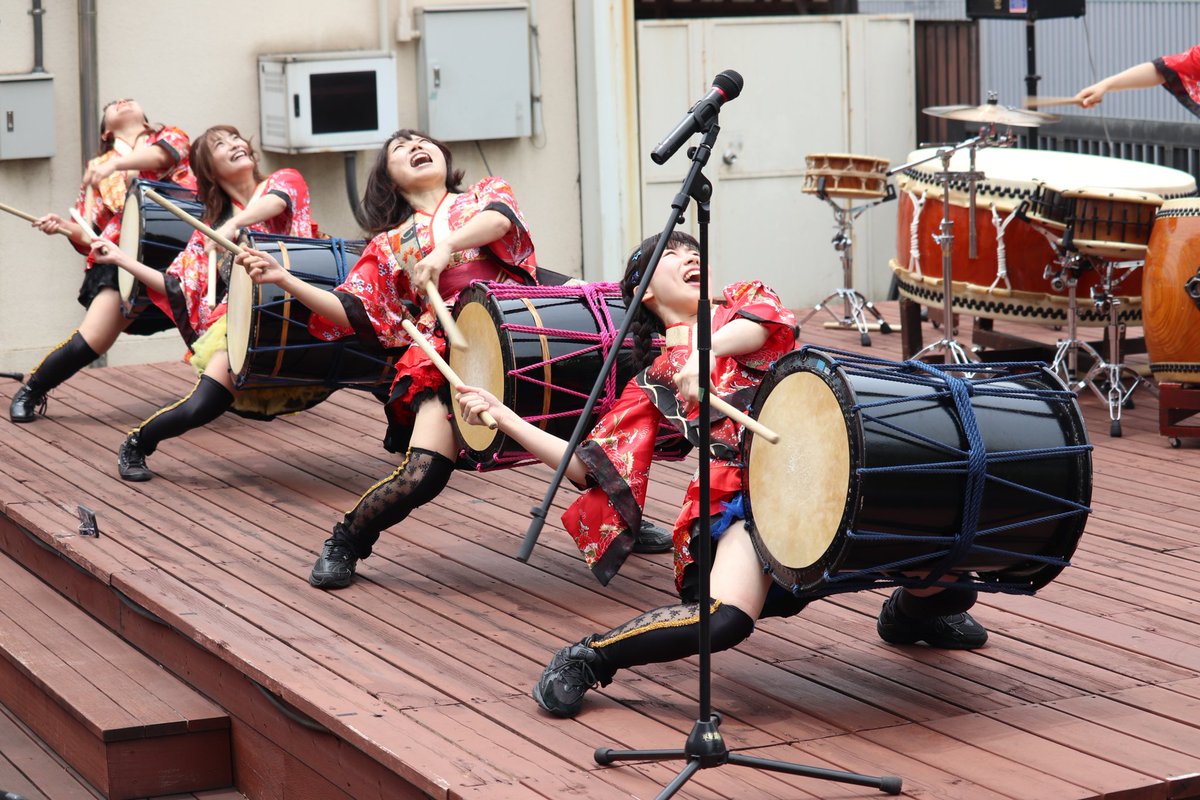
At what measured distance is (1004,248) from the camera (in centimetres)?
590

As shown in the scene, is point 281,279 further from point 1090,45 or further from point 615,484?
point 1090,45

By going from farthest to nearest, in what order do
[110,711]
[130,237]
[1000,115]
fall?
[130,237] < [1000,115] < [110,711]

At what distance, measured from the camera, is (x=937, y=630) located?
3545 millimetres

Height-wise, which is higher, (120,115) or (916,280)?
(120,115)

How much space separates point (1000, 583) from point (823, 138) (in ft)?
17.4

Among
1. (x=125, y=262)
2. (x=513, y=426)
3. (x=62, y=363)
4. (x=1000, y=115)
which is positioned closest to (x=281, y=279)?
(x=513, y=426)

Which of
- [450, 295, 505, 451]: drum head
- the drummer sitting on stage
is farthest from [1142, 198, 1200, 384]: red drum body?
[450, 295, 505, 451]: drum head

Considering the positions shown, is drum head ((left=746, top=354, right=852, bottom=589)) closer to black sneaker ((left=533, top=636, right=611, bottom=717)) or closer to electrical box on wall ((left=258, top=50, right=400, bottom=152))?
black sneaker ((left=533, top=636, right=611, bottom=717))

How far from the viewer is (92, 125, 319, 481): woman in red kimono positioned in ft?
17.2

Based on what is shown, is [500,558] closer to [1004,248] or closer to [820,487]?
[820,487]

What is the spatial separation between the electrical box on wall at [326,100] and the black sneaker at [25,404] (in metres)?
1.71

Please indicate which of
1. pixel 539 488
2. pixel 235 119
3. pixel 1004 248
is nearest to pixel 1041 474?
pixel 539 488

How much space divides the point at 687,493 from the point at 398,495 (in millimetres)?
953

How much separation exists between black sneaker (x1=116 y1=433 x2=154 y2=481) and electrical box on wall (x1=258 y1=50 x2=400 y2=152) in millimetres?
2333
